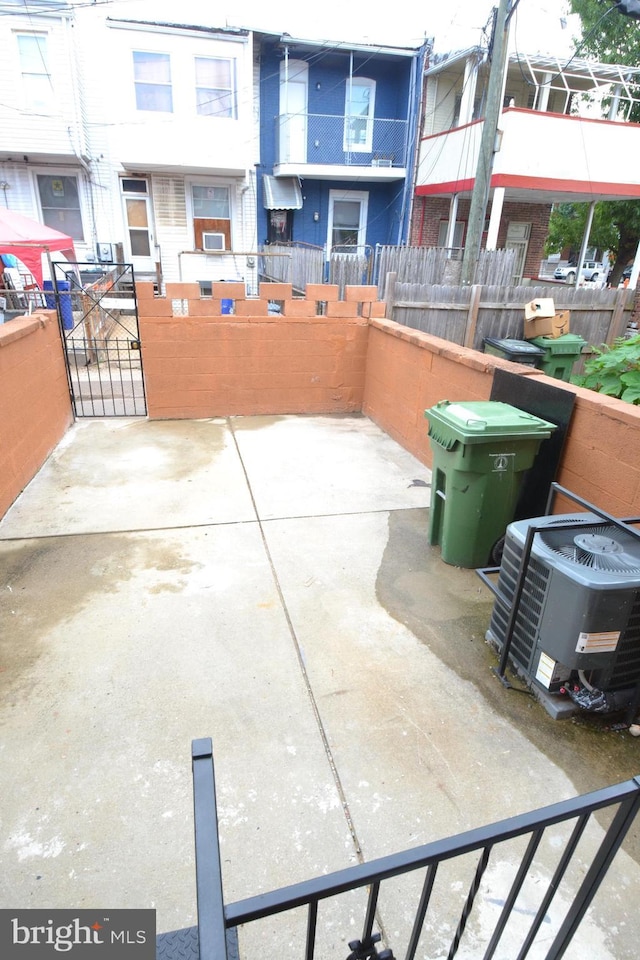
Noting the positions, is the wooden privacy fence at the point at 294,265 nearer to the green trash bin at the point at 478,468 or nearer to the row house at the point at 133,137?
the row house at the point at 133,137

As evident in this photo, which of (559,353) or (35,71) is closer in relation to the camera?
(559,353)

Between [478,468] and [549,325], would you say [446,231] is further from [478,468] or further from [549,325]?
[478,468]

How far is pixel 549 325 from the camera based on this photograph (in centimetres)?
903

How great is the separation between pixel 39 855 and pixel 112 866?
0.29 metres

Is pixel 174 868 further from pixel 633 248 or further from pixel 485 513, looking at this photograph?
pixel 633 248

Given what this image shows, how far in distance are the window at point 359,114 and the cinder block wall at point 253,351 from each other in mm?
10734

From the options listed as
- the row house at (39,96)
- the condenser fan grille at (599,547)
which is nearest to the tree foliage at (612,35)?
the row house at (39,96)

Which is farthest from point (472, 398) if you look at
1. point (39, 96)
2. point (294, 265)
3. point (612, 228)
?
point (612, 228)

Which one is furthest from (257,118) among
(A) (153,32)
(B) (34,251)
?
(B) (34,251)

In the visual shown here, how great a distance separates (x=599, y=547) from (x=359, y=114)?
54.9 ft

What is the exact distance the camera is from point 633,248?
72.2ft

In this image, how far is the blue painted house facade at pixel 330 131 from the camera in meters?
14.8

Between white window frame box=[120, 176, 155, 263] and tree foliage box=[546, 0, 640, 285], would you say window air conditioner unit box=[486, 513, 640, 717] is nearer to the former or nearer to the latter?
white window frame box=[120, 176, 155, 263]

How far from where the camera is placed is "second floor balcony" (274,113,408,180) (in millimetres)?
15023
